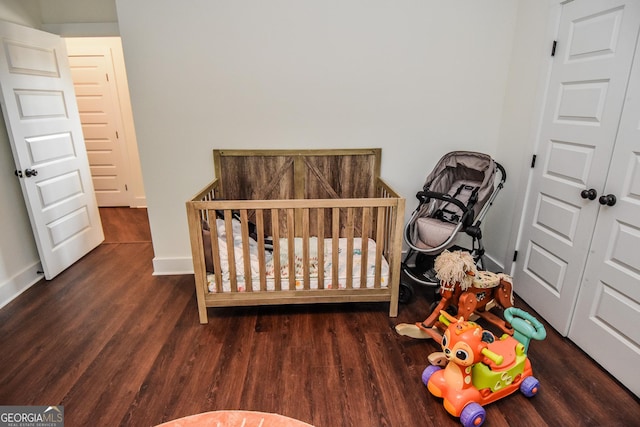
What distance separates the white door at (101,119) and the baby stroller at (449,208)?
Result: 4.35 meters

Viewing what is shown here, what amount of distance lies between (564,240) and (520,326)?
2.39 feet

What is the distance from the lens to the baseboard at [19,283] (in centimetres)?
269

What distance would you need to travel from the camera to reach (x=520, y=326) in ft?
6.53

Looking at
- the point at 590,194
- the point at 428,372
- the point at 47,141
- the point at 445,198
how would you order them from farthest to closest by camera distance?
the point at 47,141 → the point at 445,198 → the point at 590,194 → the point at 428,372

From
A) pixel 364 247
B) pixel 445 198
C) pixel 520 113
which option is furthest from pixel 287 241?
pixel 520 113

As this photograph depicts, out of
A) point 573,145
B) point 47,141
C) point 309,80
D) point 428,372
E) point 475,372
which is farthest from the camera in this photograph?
point 47,141

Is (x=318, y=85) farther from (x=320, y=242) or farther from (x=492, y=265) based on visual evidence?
(x=492, y=265)

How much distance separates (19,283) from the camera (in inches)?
112

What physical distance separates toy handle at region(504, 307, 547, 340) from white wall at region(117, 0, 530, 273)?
1.06m

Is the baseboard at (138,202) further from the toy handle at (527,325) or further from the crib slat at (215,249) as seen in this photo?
the toy handle at (527,325)

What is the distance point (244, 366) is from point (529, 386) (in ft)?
5.11

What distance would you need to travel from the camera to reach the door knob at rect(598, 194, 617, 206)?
6.32 ft

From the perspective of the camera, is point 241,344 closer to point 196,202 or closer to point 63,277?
point 196,202

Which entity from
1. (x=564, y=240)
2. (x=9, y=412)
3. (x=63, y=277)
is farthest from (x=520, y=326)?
(x=63, y=277)
